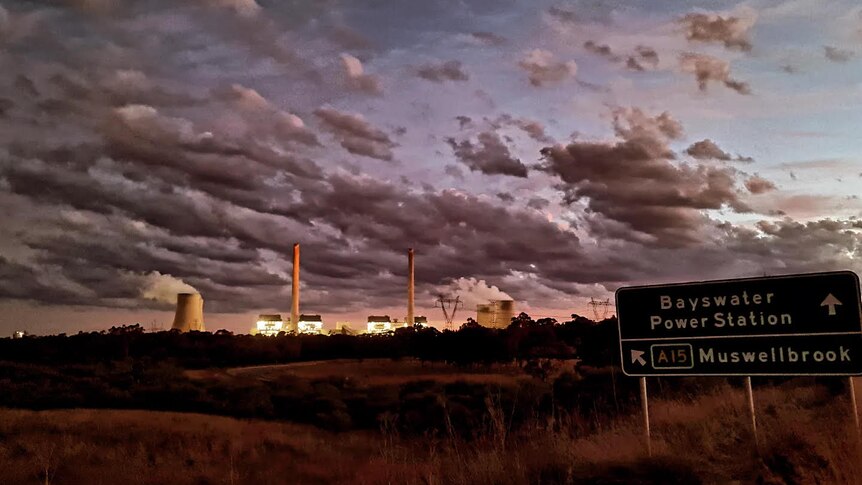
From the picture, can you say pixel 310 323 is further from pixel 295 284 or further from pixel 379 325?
pixel 295 284

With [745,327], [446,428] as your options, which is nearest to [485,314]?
[446,428]

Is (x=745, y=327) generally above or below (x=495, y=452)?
above

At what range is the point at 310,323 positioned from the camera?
469ft

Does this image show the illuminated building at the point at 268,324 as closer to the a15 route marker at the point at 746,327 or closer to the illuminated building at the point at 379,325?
the illuminated building at the point at 379,325

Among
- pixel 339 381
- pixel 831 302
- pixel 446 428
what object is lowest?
pixel 446 428

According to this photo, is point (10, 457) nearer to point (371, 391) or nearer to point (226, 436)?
point (226, 436)

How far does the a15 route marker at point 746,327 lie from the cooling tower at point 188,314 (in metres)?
102

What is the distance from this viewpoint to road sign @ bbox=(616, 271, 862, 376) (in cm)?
880

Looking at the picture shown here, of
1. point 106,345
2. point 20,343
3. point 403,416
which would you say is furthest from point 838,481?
point 20,343

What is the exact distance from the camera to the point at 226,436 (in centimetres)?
2181

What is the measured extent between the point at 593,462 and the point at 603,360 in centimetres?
3631

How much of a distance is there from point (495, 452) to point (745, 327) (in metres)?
3.93

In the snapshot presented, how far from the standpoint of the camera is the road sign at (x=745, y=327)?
346 inches

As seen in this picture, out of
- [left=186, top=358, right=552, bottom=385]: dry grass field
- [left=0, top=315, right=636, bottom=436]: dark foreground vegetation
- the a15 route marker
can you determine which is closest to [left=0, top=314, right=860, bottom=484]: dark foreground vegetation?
[left=0, top=315, right=636, bottom=436]: dark foreground vegetation
